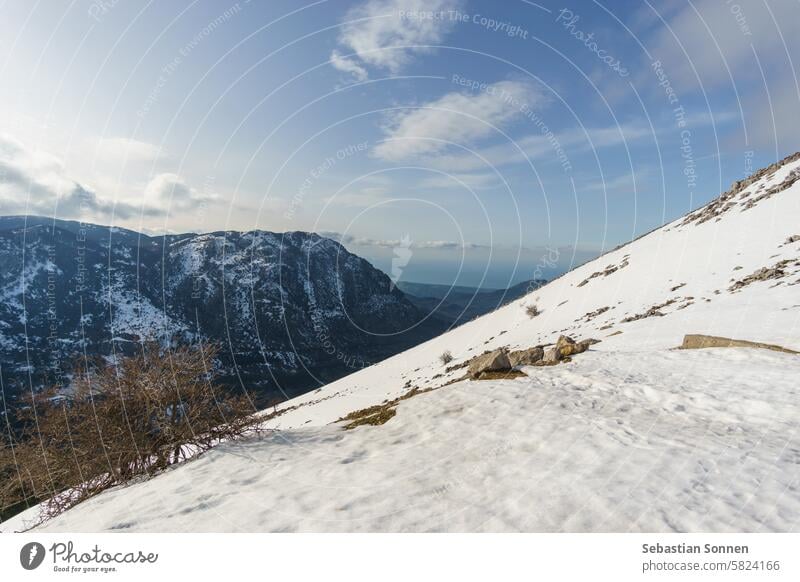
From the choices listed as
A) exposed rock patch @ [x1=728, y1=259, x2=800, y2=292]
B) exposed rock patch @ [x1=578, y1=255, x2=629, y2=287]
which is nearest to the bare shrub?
exposed rock patch @ [x1=578, y1=255, x2=629, y2=287]

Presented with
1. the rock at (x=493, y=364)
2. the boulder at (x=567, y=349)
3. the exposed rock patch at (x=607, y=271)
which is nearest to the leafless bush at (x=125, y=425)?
the rock at (x=493, y=364)

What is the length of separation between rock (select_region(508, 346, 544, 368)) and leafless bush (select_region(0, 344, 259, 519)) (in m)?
9.49

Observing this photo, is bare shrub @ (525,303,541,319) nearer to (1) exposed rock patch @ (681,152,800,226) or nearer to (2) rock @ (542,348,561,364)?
(1) exposed rock patch @ (681,152,800,226)

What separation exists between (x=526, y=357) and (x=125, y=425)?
13637 millimetres

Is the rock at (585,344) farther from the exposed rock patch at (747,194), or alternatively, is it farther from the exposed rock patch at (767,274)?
the exposed rock patch at (747,194)

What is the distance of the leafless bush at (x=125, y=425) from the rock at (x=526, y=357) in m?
9.49

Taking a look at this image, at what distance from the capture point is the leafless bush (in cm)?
1014

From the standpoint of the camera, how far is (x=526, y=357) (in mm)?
14422

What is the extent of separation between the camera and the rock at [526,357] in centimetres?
1413

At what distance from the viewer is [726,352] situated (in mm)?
12617

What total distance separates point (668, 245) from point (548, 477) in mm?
50634

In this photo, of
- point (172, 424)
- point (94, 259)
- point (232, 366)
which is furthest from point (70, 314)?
point (172, 424)

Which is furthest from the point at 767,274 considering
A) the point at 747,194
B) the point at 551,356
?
the point at 747,194
